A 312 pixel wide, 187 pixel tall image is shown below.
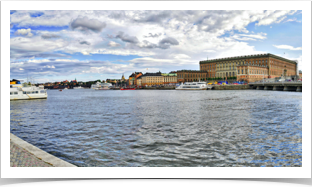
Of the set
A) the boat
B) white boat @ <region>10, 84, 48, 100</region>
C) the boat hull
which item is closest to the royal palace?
the boat hull

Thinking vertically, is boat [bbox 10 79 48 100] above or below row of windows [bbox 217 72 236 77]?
below

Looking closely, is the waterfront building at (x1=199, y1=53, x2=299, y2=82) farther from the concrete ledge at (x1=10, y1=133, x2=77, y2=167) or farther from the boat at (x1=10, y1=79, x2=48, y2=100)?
the concrete ledge at (x1=10, y1=133, x2=77, y2=167)

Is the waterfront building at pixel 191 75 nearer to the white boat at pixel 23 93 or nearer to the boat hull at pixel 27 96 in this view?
the boat hull at pixel 27 96

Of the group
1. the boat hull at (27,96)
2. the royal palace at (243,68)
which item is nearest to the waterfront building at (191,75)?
the royal palace at (243,68)

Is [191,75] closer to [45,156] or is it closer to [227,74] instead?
[227,74]

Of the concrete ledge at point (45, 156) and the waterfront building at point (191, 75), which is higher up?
the waterfront building at point (191, 75)

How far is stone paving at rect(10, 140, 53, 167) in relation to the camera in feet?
23.2

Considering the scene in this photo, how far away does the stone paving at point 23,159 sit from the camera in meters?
7.06

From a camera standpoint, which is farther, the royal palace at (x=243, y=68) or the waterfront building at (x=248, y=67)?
the royal palace at (x=243, y=68)

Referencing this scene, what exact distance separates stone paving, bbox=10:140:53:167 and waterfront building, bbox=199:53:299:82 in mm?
141376

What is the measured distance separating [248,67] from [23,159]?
469 ft

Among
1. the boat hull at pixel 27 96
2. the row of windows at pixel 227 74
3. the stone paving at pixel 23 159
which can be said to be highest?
the row of windows at pixel 227 74

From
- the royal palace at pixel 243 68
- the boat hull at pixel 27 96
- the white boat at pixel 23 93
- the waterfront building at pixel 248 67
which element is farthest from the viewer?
the royal palace at pixel 243 68

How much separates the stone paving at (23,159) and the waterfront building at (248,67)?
14138cm
